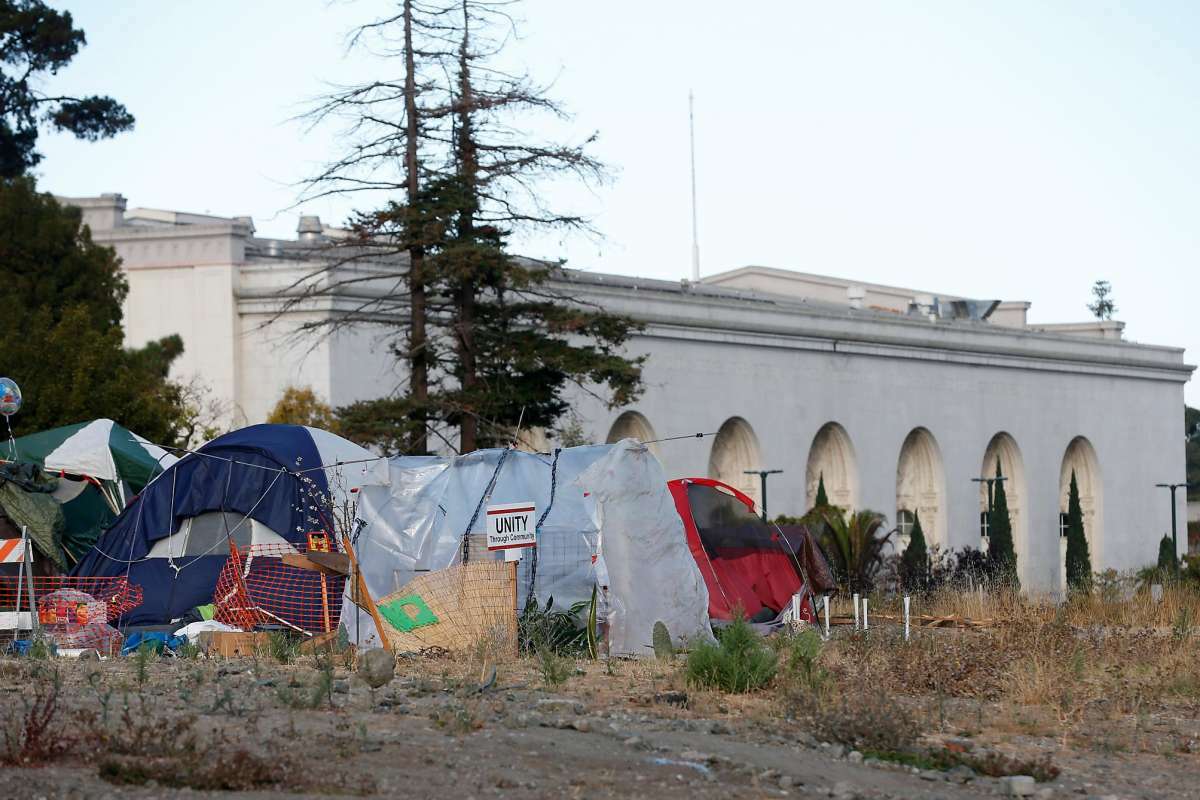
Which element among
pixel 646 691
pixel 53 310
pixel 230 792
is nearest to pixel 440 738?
pixel 230 792

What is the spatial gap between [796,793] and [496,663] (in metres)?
6.23

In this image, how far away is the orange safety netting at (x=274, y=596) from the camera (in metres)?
19.2

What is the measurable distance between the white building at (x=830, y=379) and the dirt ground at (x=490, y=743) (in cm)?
2418

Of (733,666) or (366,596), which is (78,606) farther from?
(733,666)

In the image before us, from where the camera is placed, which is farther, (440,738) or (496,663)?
(496,663)

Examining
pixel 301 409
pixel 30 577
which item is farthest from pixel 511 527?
pixel 301 409

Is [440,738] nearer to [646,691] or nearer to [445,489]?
[646,691]

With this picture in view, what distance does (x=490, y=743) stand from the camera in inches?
409

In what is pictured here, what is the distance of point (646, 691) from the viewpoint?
44.7ft

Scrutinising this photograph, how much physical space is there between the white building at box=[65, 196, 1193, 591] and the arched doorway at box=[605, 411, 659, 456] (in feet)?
0.20

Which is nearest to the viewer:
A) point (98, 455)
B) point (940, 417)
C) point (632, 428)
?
point (98, 455)

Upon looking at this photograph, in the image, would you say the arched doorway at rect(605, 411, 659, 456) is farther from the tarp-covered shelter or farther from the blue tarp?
the tarp-covered shelter

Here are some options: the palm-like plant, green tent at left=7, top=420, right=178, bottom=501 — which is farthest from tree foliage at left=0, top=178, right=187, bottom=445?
the palm-like plant

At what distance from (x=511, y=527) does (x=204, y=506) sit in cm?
460
